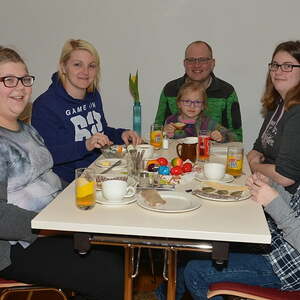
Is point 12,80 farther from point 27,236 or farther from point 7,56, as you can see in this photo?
point 27,236

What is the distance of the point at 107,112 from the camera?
12.7 ft

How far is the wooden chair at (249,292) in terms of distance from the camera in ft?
4.72

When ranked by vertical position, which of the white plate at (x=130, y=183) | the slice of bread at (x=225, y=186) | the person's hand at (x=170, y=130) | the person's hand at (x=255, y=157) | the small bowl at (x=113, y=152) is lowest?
the person's hand at (x=255, y=157)

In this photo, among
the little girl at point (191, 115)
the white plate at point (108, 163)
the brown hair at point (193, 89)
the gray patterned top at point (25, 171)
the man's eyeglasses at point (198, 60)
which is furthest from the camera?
the man's eyeglasses at point (198, 60)

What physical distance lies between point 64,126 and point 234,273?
1378 millimetres

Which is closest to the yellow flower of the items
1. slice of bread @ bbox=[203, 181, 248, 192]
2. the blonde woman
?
the blonde woman

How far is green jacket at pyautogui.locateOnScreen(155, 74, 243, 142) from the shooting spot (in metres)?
3.34

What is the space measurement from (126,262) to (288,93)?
1204mm

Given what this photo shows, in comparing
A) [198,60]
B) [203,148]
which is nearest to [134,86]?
[198,60]

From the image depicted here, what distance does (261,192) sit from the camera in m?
1.56

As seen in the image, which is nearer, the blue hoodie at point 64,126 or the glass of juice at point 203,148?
the glass of juice at point 203,148

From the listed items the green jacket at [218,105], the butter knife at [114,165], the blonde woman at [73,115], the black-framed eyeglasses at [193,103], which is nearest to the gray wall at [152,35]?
the green jacket at [218,105]

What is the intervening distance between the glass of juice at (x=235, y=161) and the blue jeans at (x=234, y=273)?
1.39ft

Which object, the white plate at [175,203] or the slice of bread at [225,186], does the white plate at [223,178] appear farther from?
the white plate at [175,203]
